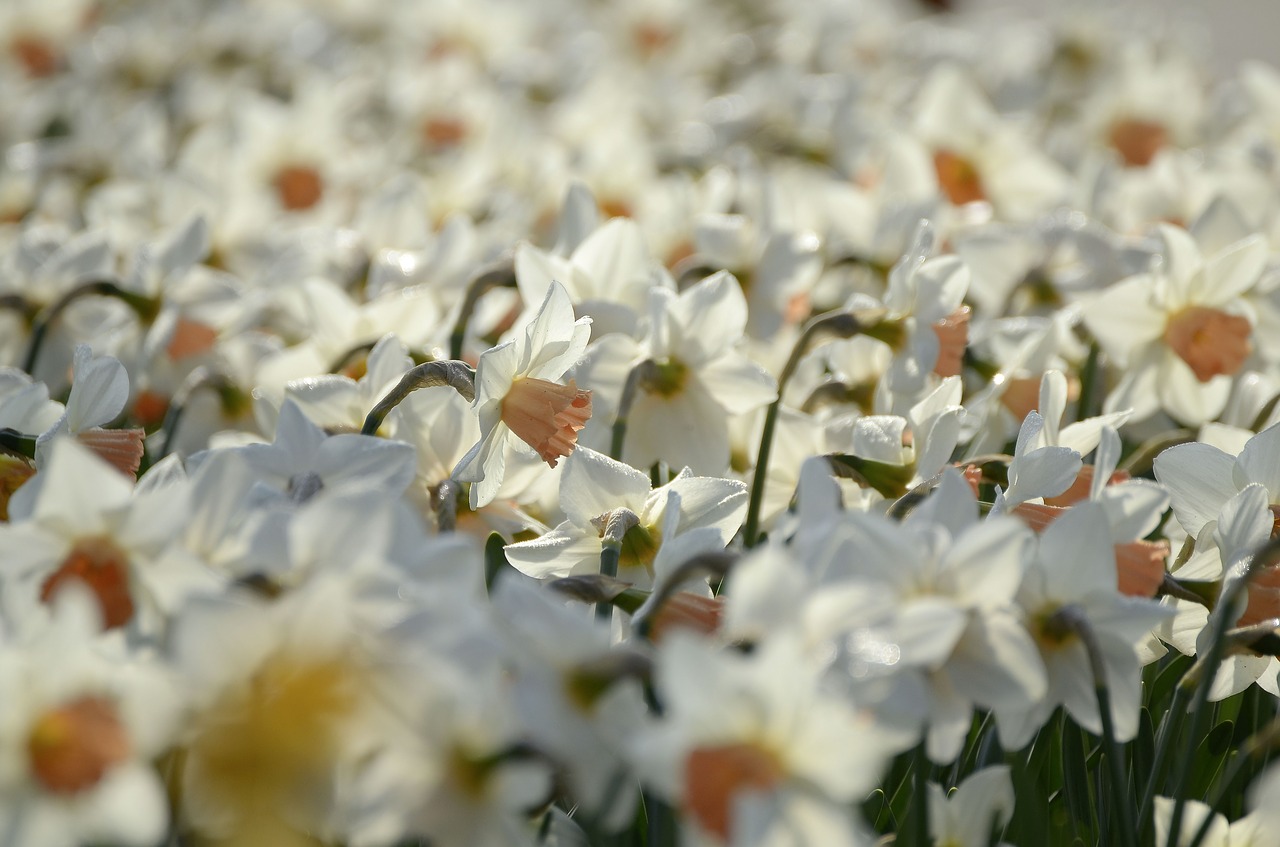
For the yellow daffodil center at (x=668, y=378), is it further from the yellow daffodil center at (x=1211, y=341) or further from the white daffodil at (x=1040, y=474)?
the yellow daffodil center at (x=1211, y=341)

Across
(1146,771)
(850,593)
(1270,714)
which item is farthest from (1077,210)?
(850,593)

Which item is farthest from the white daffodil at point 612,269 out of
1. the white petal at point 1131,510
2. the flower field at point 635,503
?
the white petal at point 1131,510

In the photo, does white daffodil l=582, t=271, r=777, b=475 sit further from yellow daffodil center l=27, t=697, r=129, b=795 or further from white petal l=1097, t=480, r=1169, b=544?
yellow daffodil center l=27, t=697, r=129, b=795

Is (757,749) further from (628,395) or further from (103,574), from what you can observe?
(628,395)

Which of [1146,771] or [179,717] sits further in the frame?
[1146,771]

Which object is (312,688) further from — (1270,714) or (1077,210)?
(1077,210)

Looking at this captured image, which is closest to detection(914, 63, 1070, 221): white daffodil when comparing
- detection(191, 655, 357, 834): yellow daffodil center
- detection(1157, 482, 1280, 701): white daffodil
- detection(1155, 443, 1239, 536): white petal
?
detection(1155, 443, 1239, 536): white petal

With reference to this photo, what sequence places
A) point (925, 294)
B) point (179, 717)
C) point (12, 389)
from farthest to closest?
point (925, 294) < point (12, 389) < point (179, 717)
